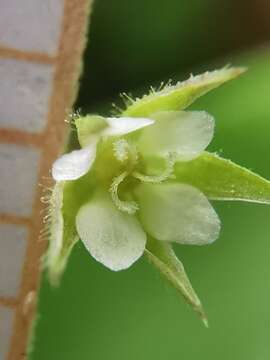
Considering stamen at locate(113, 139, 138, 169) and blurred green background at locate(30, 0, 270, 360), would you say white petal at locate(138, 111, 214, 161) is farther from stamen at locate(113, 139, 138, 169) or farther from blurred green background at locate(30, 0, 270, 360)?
blurred green background at locate(30, 0, 270, 360)

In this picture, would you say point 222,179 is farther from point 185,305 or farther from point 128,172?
point 185,305

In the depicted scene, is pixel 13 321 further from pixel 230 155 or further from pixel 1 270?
pixel 230 155

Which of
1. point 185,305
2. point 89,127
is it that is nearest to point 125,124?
point 89,127

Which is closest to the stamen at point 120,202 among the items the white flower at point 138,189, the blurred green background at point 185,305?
the white flower at point 138,189

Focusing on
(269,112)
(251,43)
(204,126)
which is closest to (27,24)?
(204,126)

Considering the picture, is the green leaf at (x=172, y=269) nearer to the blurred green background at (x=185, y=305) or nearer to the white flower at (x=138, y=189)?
the white flower at (x=138, y=189)

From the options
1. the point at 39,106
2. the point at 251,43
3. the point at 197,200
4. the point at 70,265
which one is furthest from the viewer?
the point at 251,43
